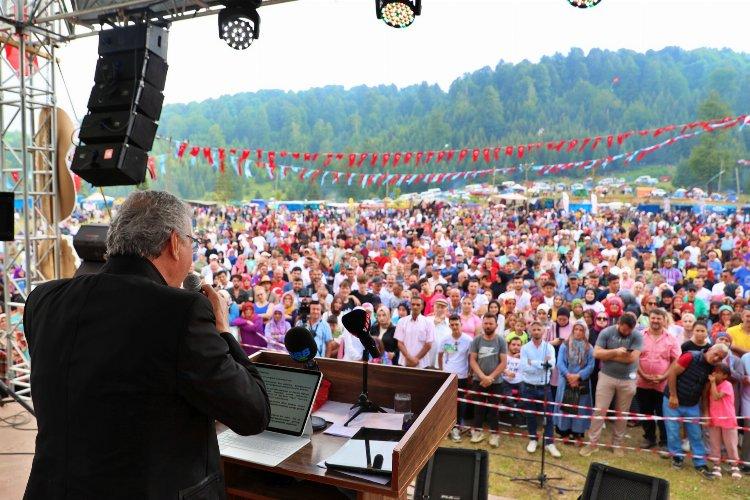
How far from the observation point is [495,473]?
183 inches

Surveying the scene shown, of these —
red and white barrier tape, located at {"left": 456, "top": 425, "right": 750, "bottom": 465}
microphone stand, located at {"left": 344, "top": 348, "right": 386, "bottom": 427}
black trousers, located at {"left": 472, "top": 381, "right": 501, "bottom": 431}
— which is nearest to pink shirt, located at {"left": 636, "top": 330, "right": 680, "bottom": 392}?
red and white barrier tape, located at {"left": 456, "top": 425, "right": 750, "bottom": 465}

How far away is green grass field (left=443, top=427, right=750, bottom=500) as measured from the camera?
4320 mm

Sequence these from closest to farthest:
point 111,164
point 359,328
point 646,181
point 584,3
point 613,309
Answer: point 359,328
point 584,3
point 111,164
point 613,309
point 646,181

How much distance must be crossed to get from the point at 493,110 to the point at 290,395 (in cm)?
6583

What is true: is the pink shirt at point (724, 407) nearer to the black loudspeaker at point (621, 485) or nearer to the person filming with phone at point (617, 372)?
the person filming with phone at point (617, 372)

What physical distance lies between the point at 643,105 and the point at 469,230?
1993 inches

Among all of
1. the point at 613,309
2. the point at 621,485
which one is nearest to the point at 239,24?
the point at 621,485

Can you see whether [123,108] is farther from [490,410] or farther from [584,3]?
[490,410]

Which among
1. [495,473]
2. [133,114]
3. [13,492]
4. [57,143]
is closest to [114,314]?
[13,492]

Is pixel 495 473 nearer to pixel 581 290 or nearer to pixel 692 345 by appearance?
pixel 692 345

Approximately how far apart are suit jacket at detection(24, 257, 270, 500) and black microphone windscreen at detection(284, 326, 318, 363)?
60cm

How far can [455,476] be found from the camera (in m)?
3.08

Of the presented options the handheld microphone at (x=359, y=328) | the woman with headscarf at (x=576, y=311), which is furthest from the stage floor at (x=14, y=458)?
the woman with headscarf at (x=576, y=311)

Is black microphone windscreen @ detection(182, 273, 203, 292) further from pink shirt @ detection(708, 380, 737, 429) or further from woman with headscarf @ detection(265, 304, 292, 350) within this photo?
pink shirt @ detection(708, 380, 737, 429)
